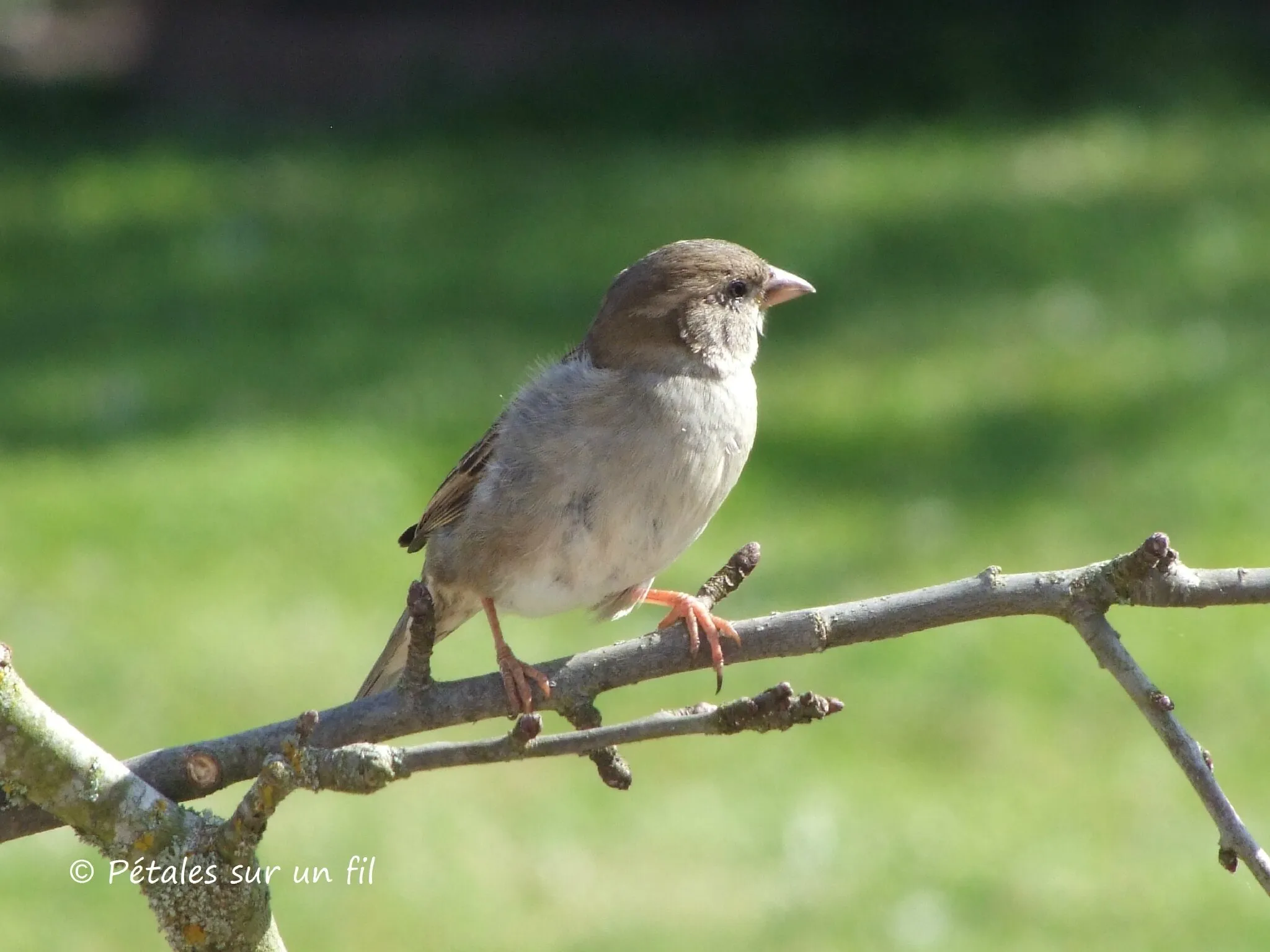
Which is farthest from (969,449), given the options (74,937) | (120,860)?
(120,860)

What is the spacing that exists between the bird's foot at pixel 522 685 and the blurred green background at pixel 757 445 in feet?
9.19

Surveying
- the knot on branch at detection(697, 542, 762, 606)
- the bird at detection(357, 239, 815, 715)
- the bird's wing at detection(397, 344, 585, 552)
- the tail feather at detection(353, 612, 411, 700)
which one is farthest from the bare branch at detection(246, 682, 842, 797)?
the bird's wing at detection(397, 344, 585, 552)

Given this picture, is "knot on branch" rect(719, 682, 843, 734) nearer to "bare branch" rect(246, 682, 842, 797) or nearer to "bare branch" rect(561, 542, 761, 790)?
"bare branch" rect(246, 682, 842, 797)

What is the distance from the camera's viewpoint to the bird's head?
154 inches

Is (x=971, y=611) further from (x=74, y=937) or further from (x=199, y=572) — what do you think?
(x=199, y=572)

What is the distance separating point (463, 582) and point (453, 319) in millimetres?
6441

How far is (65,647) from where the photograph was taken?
23.9 feet

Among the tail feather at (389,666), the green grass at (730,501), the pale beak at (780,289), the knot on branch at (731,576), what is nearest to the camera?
the knot on branch at (731,576)

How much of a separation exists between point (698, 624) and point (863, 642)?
19.6 inches

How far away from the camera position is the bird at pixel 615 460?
11.9 feet

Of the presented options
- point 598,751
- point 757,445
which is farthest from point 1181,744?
point 757,445

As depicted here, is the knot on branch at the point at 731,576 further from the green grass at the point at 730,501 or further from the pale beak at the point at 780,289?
the green grass at the point at 730,501

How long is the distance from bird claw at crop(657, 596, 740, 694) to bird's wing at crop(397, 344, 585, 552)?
0.65 metres

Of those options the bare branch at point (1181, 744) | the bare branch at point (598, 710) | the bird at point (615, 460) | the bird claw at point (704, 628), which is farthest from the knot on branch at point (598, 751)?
the bare branch at point (1181, 744)
